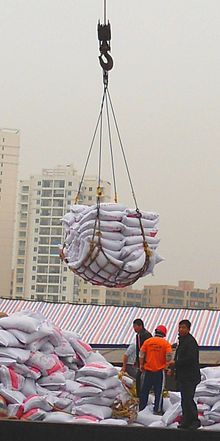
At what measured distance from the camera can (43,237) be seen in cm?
2880

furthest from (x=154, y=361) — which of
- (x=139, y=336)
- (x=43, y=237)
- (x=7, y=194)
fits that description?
(x=7, y=194)

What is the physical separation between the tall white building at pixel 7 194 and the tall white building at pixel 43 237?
822mm

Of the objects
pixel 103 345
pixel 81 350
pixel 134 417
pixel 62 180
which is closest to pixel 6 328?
pixel 81 350

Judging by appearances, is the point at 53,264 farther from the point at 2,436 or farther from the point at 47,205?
the point at 2,436

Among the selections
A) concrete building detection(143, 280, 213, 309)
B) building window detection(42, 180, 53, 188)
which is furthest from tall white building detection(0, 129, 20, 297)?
concrete building detection(143, 280, 213, 309)

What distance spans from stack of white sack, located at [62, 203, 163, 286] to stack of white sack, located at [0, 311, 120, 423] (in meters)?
0.52

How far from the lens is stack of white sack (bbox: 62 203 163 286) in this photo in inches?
182

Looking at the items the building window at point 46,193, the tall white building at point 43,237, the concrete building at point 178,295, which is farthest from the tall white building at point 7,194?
the concrete building at point 178,295

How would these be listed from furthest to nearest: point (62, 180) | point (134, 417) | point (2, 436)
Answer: point (62, 180) < point (134, 417) < point (2, 436)

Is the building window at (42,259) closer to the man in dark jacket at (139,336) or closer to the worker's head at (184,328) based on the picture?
the man in dark jacket at (139,336)

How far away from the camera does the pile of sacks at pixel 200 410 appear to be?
13.9 feet

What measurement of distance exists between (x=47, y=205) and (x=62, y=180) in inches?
53.1

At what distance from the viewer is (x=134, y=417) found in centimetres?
443

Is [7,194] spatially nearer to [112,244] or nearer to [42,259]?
[42,259]
